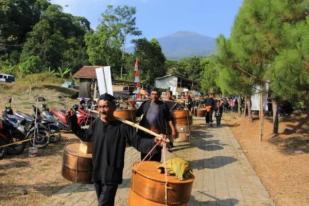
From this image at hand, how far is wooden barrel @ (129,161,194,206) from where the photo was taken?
4.78 meters

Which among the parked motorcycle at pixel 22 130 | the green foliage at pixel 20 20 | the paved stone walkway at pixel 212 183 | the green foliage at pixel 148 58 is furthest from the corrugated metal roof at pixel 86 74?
the parked motorcycle at pixel 22 130

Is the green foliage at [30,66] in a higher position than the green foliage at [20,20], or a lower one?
lower

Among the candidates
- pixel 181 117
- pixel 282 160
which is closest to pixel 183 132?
pixel 181 117

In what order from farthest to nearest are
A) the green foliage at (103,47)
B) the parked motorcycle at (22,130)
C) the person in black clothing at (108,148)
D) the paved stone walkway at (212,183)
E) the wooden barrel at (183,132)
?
the green foliage at (103,47)
the wooden barrel at (183,132)
the parked motorcycle at (22,130)
the paved stone walkway at (212,183)
the person in black clothing at (108,148)

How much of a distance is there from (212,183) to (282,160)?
4000 millimetres

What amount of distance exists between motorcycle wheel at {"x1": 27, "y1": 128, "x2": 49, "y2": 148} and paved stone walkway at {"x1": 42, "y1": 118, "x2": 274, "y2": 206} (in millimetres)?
2171

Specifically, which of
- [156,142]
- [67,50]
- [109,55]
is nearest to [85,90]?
[156,142]

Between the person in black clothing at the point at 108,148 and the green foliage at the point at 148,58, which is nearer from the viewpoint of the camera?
the person in black clothing at the point at 108,148

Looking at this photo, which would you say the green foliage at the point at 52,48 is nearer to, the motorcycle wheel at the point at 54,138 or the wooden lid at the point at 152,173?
the motorcycle wheel at the point at 54,138

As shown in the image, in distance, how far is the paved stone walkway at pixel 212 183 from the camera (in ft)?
24.5

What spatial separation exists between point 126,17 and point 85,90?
1520 inches

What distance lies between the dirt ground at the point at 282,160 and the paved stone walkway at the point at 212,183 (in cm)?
28

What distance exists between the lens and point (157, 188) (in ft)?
15.7

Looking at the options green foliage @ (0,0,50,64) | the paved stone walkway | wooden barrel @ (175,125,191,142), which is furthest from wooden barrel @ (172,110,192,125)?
green foliage @ (0,0,50,64)
